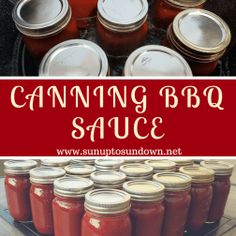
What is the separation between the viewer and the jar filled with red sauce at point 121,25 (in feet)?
1.63

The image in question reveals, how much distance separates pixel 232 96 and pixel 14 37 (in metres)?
0.38

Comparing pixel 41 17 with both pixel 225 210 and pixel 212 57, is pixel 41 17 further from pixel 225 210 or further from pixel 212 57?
pixel 225 210

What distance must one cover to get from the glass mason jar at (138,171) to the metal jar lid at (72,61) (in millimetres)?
173

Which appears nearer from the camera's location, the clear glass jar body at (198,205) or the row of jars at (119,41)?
the row of jars at (119,41)

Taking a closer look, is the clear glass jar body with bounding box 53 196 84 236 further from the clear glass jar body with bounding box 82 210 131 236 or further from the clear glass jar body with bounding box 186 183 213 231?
the clear glass jar body with bounding box 186 183 213 231

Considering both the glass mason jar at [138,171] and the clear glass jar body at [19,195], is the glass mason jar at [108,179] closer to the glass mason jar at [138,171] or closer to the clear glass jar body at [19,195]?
the glass mason jar at [138,171]

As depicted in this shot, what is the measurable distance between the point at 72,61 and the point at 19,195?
26cm

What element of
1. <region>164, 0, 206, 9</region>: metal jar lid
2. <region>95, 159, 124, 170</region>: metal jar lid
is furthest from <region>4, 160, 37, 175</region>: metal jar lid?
<region>164, 0, 206, 9</region>: metal jar lid

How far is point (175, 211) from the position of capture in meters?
0.56

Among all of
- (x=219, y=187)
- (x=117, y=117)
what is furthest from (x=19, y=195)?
(x=219, y=187)

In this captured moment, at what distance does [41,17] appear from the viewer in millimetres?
510

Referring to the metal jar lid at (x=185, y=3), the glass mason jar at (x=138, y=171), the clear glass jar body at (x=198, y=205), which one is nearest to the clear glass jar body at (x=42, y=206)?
the glass mason jar at (x=138, y=171)

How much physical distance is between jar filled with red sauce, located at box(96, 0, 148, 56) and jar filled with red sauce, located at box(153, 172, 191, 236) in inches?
8.2

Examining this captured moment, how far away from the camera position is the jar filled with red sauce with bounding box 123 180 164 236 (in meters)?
0.51
